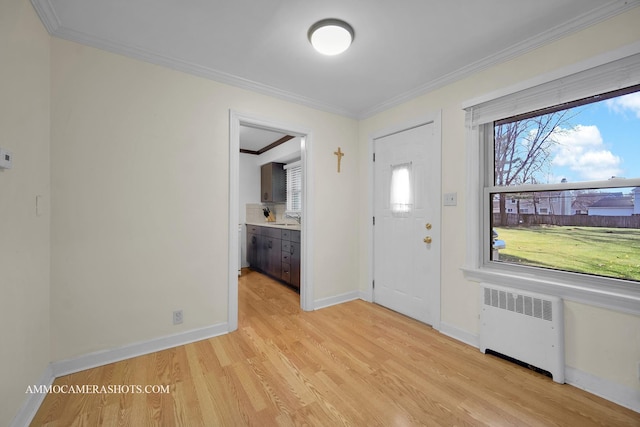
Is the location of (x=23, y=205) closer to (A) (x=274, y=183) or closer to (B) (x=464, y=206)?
(B) (x=464, y=206)

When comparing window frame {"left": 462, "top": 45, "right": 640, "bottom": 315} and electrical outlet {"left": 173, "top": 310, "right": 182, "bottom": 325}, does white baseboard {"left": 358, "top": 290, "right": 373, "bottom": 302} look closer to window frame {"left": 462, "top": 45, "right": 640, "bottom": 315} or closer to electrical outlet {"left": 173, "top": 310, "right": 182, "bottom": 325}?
window frame {"left": 462, "top": 45, "right": 640, "bottom": 315}

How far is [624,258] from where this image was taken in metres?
1.71

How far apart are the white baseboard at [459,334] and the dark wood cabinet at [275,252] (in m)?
1.98

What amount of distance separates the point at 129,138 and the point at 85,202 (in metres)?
0.60

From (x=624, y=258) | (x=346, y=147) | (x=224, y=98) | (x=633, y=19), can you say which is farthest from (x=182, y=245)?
(x=633, y=19)

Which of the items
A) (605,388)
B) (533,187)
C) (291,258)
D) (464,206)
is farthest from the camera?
(291,258)

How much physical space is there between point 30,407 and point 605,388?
3.54 m

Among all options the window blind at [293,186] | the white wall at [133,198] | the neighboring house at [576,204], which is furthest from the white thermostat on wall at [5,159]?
the window blind at [293,186]

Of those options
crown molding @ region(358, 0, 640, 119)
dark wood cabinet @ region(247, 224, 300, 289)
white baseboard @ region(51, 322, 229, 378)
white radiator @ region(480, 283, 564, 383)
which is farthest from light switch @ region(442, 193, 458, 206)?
white baseboard @ region(51, 322, 229, 378)

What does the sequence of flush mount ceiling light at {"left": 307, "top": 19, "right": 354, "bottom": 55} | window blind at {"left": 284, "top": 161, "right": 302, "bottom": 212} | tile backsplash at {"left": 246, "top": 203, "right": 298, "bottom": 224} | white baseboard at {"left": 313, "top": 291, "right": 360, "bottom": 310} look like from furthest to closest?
tile backsplash at {"left": 246, "top": 203, "right": 298, "bottom": 224} → window blind at {"left": 284, "top": 161, "right": 302, "bottom": 212} → white baseboard at {"left": 313, "top": 291, "right": 360, "bottom": 310} → flush mount ceiling light at {"left": 307, "top": 19, "right": 354, "bottom": 55}

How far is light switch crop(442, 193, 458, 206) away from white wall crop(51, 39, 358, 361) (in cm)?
210

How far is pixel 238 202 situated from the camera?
2.74 metres

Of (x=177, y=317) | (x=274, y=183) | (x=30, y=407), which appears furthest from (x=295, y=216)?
(x=30, y=407)

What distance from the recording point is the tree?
Answer: 2.05 metres
